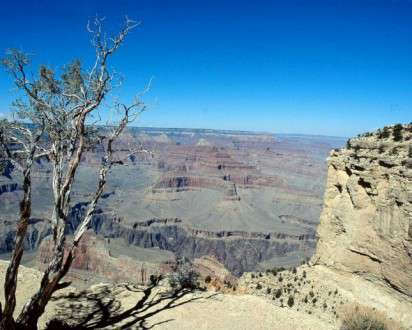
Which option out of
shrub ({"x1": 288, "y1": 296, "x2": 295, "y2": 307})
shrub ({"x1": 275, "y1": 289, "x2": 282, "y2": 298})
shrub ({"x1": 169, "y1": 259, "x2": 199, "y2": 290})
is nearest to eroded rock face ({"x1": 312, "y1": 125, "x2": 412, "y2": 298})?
shrub ({"x1": 275, "y1": 289, "x2": 282, "y2": 298})

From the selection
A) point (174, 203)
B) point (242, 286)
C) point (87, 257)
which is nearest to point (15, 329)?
point (242, 286)

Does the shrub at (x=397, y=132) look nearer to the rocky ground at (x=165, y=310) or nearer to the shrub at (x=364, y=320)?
the shrub at (x=364, y=320)

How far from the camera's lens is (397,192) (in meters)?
17.8

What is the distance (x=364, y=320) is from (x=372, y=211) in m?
5.51

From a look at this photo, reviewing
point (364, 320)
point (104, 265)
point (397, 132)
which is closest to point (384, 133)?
point (397, 132)

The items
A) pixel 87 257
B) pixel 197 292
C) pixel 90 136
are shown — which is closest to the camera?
pixel 90 136

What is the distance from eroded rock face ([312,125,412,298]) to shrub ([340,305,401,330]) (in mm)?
1365

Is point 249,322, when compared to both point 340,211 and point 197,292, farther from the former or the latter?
point 340,211

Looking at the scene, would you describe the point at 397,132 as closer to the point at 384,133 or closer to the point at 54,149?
the point at 384,133

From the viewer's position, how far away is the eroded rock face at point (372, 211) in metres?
17.3

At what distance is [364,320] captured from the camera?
15.5 m

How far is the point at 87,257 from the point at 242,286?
33.1 m

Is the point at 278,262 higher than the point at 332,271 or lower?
lower

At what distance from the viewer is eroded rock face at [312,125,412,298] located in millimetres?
17344
